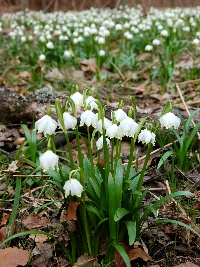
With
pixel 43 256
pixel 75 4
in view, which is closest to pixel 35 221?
pixel 43 256

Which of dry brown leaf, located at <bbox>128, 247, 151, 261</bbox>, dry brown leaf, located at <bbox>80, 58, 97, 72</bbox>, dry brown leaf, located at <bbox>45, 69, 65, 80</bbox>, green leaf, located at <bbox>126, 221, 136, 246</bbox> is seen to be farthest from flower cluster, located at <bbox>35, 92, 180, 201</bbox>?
dry brown leaf, located at <bbox>80, 58, 97, 72</bbox>

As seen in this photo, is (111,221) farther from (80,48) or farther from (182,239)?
(80,48)

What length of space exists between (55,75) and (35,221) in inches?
117

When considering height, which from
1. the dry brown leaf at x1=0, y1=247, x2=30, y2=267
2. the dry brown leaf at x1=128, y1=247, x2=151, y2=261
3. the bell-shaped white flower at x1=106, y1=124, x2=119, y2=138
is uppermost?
the bell-shaped white flower at x1=106, y1=124, x2=119, y2=138

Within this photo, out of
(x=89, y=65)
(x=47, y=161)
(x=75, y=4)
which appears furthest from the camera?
(x=75, y=4)

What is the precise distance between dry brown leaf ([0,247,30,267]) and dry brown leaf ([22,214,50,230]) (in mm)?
236

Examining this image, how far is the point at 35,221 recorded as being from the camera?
7.44 ft

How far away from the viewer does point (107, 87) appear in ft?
15.0

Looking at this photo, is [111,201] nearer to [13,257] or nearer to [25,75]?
[13,257]

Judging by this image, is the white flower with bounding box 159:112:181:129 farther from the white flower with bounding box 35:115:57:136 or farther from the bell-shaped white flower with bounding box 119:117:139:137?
the white flower with bounding box 35:115:57:136

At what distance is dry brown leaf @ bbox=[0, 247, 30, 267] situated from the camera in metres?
1.92

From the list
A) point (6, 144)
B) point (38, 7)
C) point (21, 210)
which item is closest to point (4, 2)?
point (38, 7)

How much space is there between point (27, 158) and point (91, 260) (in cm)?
115

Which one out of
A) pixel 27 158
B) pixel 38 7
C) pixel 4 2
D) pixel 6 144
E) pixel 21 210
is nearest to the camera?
pixel 21 210
